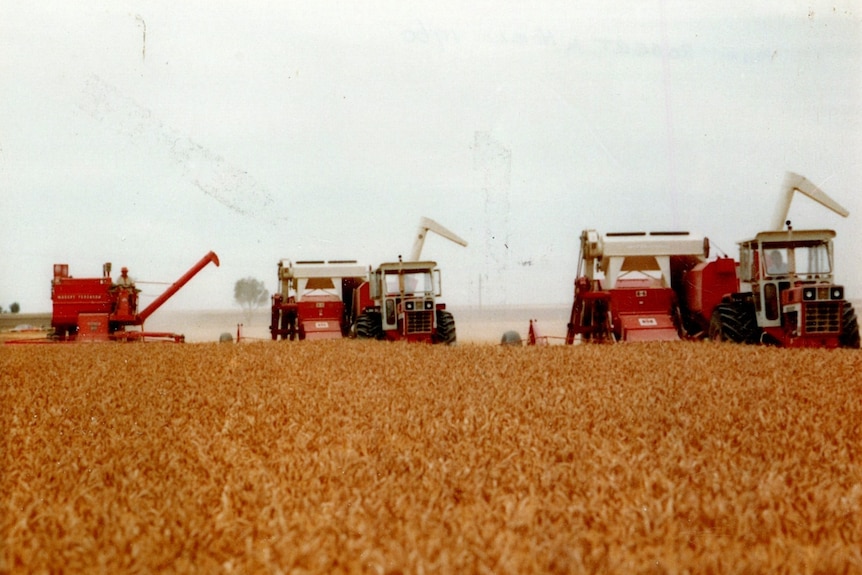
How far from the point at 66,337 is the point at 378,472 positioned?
20.8 metres

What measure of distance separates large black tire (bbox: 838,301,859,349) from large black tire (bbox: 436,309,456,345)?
8.46 meters

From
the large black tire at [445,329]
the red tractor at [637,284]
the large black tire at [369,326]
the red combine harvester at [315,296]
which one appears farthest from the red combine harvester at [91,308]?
the red tractor at [637,284]

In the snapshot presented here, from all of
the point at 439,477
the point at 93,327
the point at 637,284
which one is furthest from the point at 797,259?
the point at 93,327

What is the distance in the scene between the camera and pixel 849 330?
14.4m

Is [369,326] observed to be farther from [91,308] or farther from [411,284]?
[91,308]

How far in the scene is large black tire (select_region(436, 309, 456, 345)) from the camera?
64.6 ft

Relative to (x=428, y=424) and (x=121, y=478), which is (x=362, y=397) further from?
(x=121, y=478)

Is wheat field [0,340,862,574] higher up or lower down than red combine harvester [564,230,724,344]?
lower down

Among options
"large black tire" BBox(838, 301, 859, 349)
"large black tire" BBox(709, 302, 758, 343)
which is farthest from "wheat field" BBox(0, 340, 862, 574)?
"large black tire" BBox(709, 302, 758, 343)

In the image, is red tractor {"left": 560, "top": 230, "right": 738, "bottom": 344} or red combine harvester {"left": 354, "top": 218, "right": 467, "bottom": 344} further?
red combine harvester {"left": 354, "top": 218, "right": 467, "bottom": 344}

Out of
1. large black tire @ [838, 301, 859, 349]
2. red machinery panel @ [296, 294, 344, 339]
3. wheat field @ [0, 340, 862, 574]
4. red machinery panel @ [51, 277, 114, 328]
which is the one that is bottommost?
wheat field @ [0, 340, 862, 574]

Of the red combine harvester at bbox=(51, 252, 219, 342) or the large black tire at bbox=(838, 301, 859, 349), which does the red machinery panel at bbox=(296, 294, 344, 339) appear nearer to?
the red combine harvester at bbox=(51, 252, 219, 342)

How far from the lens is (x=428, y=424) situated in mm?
6090

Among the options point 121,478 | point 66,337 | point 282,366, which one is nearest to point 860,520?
point 121,478
